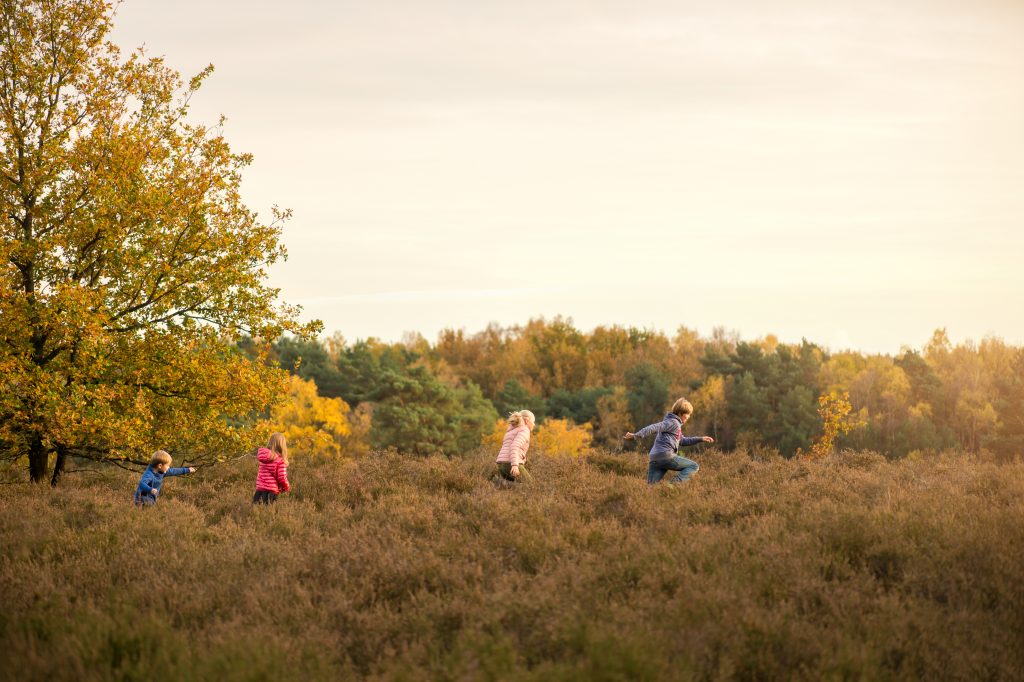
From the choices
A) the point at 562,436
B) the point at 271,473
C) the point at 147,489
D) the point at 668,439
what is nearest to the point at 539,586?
the point at 668,439

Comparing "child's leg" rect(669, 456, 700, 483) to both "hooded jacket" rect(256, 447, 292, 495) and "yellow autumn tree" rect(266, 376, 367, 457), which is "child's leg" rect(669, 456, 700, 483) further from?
"yellow autumn tree" rect(266, 376, 367, 457)

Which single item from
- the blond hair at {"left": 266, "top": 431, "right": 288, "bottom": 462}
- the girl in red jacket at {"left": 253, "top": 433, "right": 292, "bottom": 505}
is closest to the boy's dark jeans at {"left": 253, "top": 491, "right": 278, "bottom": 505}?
the girl in red jacket at {"left": 253, "top": 433, "right": 292, "bottom": 505}

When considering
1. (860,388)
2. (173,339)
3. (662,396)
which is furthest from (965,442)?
(173,339)

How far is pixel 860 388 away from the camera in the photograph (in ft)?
250

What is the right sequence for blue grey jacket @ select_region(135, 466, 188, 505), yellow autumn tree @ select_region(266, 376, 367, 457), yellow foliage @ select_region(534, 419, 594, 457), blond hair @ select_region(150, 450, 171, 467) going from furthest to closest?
yellow foliage @ select_region(534, 419, 594, 457)
yellow autumn tree @ select_region(266, 376, 367, 457)
blond hair @ select_region(150, 450, 171, 467)
blue grey jacket @ select_region(135, 466, 188, 505)

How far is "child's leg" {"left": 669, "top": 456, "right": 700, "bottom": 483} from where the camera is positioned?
1156 centimetres

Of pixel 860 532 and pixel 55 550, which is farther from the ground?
pixel 860 532

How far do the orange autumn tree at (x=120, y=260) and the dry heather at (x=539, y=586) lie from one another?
11.0 feet

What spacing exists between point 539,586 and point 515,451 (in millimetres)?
5279

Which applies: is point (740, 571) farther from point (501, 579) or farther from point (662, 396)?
point (662, 396)

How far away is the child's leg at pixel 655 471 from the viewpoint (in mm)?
11547

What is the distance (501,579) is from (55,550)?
4.69 meters

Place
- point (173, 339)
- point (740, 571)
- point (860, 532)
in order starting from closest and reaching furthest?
point (740, 571)
point (860, 532)
point (173, 339)

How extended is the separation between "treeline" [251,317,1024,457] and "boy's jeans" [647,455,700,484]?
34.9 meters
